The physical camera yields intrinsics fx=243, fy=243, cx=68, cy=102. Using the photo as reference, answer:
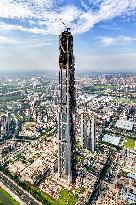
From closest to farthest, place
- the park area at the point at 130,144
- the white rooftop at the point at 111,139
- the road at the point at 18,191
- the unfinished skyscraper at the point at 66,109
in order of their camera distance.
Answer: the unfinished skyscraper at the point at 66,109 → the road at the point at 18,191 → the park area at the point at 130,144 → the white rooftop at the point at 111,139

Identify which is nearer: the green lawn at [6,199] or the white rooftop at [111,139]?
the green lawn at [6,199]

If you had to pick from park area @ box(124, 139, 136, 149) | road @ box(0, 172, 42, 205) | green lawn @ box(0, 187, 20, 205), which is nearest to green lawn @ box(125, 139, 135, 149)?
park area @ box(124, 139, 136, 149)

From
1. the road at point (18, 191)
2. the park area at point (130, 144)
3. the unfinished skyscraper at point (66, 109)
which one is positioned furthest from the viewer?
the park area at point (130, 144)

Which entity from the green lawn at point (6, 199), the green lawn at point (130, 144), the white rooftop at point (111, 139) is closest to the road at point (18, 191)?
the green lawn at point (6, 199)

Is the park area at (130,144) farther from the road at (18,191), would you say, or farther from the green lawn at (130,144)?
the road at (18,191)

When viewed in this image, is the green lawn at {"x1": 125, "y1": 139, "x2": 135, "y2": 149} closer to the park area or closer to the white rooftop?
the park area

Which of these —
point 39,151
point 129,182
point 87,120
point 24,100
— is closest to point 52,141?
point 39,151
